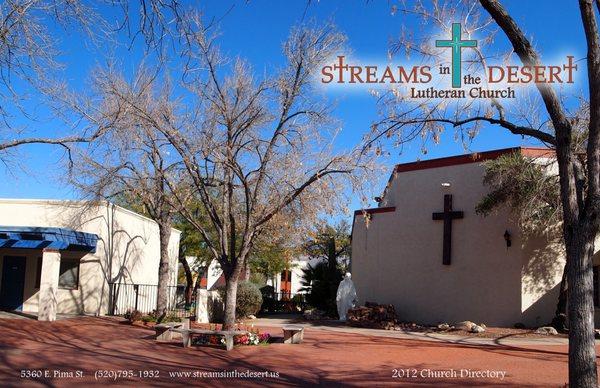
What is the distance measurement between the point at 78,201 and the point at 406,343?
13.9 metres

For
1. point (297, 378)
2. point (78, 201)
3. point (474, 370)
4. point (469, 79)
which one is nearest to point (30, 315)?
point (78, 201)

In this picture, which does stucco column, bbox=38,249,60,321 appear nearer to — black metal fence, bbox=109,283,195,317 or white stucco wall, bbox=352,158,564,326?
black metal fence, bbox=109,283,195,317

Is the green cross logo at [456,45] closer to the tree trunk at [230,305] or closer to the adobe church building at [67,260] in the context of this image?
the tree trunk at [230,305]

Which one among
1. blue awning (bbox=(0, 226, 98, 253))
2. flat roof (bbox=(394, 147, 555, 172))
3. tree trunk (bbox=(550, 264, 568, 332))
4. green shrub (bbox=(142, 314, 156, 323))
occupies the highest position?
flat roof (bbox=(394, 147, 555, 172))

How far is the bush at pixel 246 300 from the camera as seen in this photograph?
23.6m

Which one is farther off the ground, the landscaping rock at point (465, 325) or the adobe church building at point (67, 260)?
the adobe church building at point (67, 260)

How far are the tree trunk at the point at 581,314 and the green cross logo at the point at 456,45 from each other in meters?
3.39

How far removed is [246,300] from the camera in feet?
77.7

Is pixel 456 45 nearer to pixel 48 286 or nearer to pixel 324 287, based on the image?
pixel 48 286

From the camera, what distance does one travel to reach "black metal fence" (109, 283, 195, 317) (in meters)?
24.2

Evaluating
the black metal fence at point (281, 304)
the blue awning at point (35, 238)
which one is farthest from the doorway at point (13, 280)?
the black metal fence at point (281, 304)

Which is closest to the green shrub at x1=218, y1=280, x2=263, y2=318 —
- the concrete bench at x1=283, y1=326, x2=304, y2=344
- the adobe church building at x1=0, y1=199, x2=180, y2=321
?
the adobe church building at x1=0, y1=199, x2=180, y2=321

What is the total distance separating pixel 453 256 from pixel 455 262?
230 mm

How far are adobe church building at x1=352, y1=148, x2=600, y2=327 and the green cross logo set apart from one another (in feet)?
28.5
